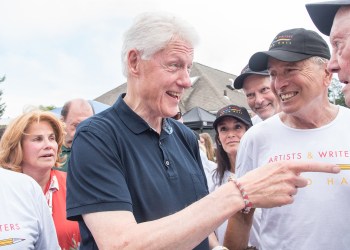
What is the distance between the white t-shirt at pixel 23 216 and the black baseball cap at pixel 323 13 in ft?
6.36

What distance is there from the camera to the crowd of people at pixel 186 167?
57.6 inches

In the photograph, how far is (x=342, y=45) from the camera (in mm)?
1802

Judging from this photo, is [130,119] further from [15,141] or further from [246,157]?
[15,141]

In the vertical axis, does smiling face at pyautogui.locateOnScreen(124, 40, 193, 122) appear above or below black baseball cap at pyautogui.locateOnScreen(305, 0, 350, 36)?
below

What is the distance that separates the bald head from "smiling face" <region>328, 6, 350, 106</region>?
3.31m

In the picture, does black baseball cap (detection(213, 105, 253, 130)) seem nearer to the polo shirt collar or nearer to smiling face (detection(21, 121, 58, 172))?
smiling face (detection(21, 121, 58, 172))

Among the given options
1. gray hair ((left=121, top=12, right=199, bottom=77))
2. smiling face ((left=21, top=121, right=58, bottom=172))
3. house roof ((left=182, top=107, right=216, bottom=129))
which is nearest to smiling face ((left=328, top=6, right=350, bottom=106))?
gray hair ((left=121, top=12, right=199, bottom=77))

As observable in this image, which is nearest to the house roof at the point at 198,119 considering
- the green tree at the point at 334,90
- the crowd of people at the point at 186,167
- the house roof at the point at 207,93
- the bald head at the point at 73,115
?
the green tree at the point at 334,90

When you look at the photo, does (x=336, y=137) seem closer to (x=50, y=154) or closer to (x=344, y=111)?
(x=344, y=111)

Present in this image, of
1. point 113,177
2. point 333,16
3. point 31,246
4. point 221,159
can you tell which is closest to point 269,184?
point 113,177

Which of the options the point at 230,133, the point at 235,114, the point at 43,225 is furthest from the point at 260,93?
the point at 43,225

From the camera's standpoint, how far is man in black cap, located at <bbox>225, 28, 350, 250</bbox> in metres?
2.04

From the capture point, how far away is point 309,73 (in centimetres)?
235

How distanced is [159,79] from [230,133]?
202 centimetres
